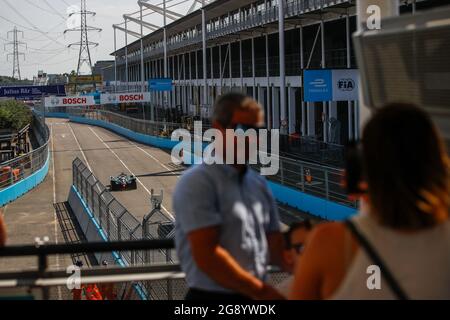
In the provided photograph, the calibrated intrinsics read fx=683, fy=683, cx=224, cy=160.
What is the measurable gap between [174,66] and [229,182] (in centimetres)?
7772

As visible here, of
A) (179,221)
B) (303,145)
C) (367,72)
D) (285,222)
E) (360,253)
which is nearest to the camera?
(360,253)

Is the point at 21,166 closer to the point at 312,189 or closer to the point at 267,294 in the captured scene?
the point at 312,189

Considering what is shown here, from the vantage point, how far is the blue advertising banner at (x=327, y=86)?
81.3ft

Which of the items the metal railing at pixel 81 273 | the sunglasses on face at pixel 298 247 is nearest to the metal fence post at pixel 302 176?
the metal railing at pixel 81 273

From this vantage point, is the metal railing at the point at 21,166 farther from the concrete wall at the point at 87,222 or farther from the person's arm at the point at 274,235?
the person's arm at the point at 274,235

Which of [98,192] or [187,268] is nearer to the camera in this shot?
[187,268]

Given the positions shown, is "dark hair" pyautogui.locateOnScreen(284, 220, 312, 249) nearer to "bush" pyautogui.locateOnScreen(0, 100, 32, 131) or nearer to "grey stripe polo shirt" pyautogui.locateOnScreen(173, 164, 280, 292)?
"grey stripe polo shirt" pyautogui.locateOnScreen(173, 164, 280, 292)

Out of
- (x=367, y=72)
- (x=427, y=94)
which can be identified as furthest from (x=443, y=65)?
(x=367, y=72)

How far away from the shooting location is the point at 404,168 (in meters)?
2.19

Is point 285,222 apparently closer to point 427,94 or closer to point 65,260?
point 65,260

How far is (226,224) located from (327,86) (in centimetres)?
2255
